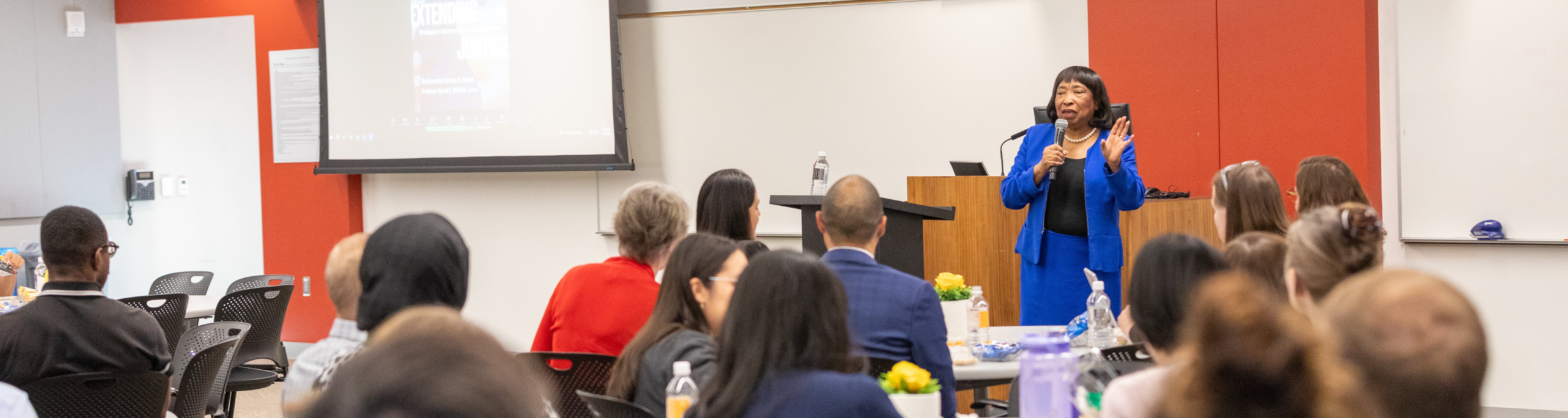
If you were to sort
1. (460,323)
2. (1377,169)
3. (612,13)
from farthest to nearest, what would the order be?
(612,13) → (1377,169) → (460,323)

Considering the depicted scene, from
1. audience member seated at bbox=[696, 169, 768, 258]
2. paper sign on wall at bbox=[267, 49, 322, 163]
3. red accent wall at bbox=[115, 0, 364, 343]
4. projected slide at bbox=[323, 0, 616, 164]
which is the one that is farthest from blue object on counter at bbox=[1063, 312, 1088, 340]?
paper sign on wall at bbox=[267, 49, 322, 163]

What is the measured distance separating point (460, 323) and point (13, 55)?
306 inches

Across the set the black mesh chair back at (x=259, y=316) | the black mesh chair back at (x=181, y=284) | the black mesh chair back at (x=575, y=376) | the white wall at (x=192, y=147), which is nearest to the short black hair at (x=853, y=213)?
the black mesh chair back at (x=575, y=376)

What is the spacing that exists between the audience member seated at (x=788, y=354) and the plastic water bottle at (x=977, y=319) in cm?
145

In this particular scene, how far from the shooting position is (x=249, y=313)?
14.1 ft

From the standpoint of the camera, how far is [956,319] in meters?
2.85

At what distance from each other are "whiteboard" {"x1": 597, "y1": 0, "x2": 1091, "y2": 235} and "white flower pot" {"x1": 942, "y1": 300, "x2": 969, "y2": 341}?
2825 millimetres

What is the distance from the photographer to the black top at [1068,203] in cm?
377

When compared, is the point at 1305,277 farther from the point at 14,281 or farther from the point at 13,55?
the point at 13,55

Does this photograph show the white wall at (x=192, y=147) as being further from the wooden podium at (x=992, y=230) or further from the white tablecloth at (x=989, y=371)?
the white tablecloth at (x=989, y=371)

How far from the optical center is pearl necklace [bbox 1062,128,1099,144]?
151 inches

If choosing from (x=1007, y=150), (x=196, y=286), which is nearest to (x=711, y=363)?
(x=1007, y=150)

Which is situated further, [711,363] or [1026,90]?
[1026,90]

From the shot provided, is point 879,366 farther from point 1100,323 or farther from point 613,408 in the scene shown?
point 1100,323
